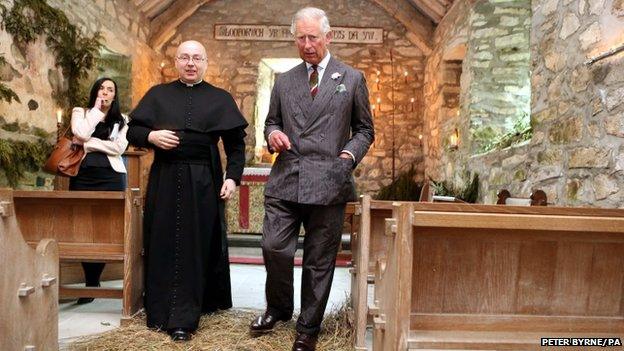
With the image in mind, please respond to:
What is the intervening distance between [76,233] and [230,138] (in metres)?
1.13

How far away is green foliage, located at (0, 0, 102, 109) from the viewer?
14.2 ft

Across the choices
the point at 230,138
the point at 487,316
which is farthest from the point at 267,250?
the point at 487,316

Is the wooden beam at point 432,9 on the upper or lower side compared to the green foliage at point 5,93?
upper

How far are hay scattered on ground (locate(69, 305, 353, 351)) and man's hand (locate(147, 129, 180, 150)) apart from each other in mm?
970

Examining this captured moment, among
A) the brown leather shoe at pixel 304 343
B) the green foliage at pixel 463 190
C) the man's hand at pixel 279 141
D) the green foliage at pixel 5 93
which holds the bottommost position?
the brown leather shoe at pixel 304 343

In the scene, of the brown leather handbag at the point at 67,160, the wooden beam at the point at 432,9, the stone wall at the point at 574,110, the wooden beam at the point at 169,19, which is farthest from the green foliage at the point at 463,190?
the wooden beam at the point at 169,19

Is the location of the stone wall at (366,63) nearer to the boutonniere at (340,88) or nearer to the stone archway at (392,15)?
the stone archway at (392,15)

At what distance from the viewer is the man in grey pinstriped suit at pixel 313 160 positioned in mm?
2402

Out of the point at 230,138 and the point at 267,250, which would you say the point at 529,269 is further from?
the point at 230,138

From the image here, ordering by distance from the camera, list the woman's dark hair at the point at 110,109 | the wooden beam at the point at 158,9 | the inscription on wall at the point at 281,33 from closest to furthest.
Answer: the woman's dark hair at the point at 110,109 → the wooden beam at the point at 158,9 → the inscription on wall at the point at 281,33

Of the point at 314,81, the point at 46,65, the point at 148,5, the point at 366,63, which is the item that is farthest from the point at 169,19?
the point at 314,81

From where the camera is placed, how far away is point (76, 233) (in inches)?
125

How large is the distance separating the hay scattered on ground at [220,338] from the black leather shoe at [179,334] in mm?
27

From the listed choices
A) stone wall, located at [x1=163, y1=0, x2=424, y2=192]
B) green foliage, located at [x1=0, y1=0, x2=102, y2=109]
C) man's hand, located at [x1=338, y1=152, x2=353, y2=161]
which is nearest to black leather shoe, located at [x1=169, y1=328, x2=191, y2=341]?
man's hand, located at [x1=338, y1=152, x2=353, y2=161]
